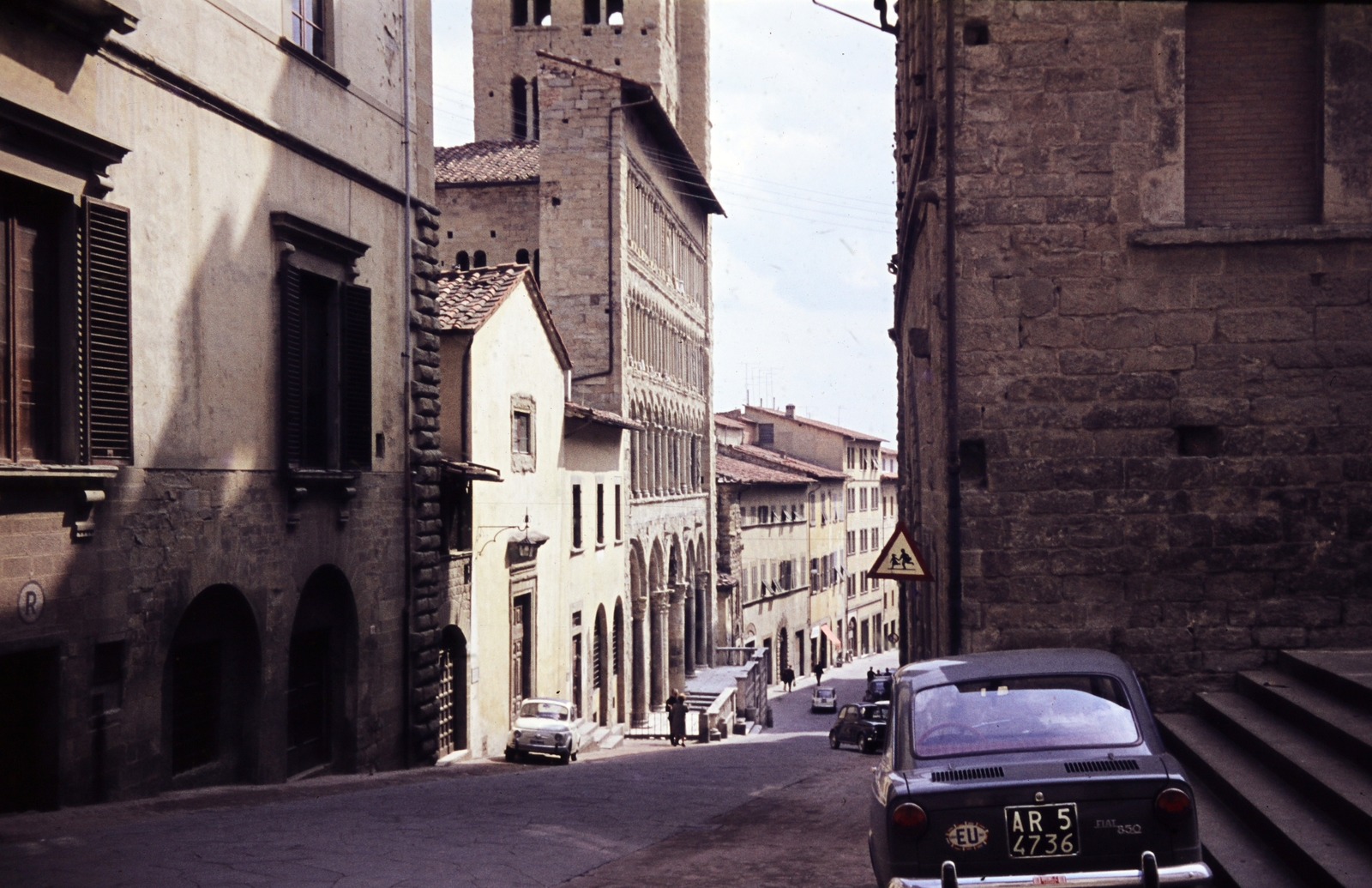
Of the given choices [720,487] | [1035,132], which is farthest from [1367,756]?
[720,487]

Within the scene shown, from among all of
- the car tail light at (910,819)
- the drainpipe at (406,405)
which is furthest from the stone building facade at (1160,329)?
the drainpipe at (406,405)

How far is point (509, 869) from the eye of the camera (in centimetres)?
790

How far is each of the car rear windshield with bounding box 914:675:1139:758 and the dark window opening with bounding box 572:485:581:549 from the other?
24.2 meters

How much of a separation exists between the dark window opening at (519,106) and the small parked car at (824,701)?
2395 centimetres

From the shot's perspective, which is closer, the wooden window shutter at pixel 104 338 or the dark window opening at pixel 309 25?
the wooden window shutter at pixel 104 338

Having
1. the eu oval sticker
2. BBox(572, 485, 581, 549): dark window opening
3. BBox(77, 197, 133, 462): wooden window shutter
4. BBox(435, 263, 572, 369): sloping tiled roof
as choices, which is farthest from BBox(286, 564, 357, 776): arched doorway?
BBox(572, 485, 581, 549): dark window opening

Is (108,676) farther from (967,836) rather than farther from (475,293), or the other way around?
(475,293)

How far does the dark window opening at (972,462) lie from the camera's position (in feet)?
36.2

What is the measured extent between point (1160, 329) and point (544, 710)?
49.3 ft

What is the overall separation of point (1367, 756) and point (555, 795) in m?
6.75

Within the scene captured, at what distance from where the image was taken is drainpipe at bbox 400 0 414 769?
16172 millimetres

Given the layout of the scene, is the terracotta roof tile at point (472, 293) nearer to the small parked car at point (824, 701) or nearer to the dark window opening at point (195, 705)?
the dark window opening at point (195, 705)

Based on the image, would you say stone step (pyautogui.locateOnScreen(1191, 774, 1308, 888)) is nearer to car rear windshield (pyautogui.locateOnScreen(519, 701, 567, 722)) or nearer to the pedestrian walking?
car rear windshield (pyautogui.locateOnScreen(519, 701, 567, 722))

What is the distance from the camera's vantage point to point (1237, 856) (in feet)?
22.2
